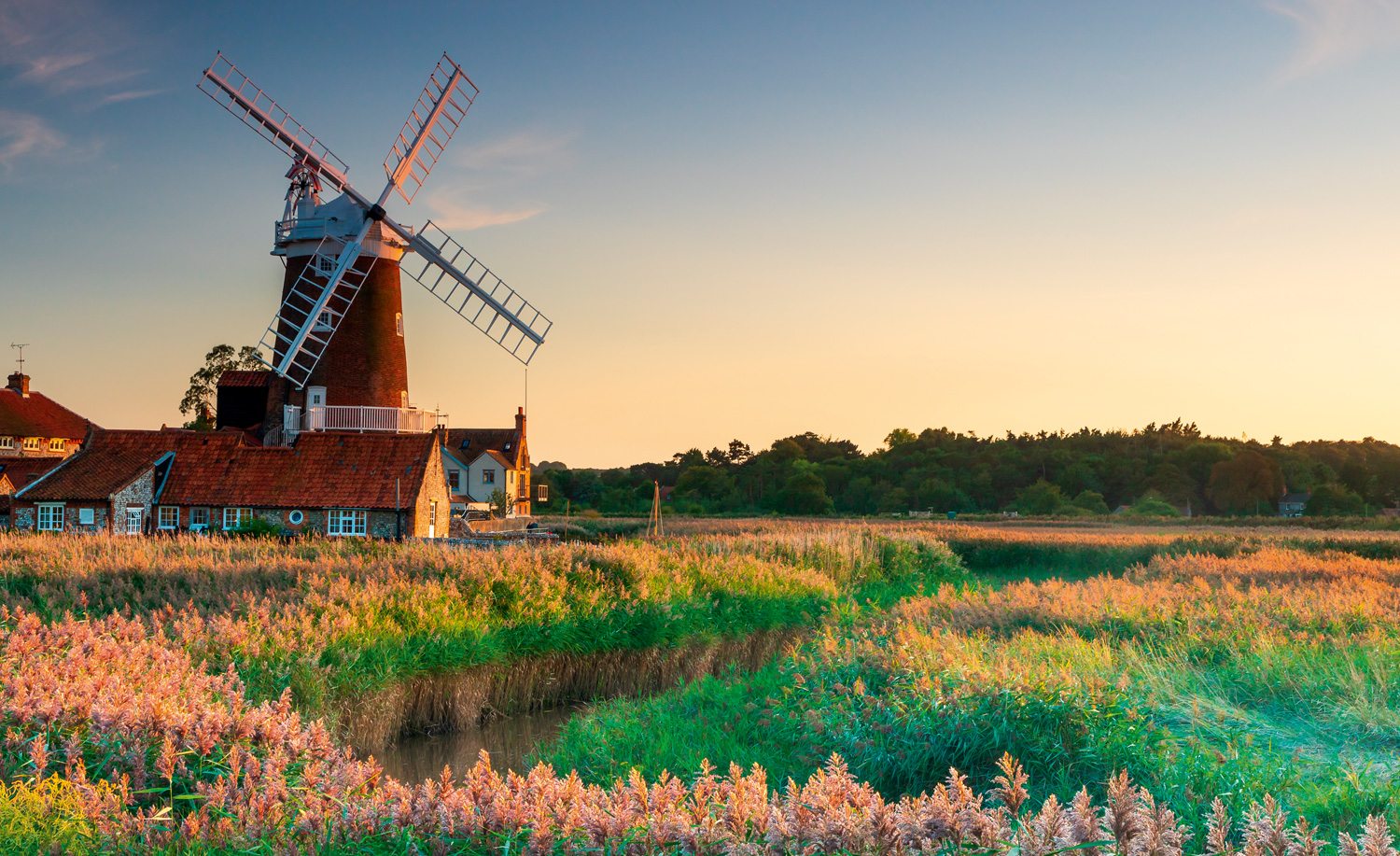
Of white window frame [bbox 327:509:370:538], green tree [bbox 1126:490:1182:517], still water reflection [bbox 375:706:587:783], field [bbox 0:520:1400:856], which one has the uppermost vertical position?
white window frame [bbox 327:509:370:538]

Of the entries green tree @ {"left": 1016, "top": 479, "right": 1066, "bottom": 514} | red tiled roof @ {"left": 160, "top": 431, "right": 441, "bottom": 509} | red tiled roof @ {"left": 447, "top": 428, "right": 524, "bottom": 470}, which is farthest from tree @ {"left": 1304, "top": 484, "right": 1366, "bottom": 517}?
red tiled roof @ {"left": 160, "top": 431, "right": 441, "bottom": 509}

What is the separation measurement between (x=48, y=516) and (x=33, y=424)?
1375 inches

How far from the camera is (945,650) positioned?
8188mm

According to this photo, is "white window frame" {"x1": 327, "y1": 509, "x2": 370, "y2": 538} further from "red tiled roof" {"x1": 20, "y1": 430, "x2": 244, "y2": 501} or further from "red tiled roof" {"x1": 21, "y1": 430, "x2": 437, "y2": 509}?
"red tiled roof" {"x1": 20, "y1": 430, "x2": 244, "y2": 501}

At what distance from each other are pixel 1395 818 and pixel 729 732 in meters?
5.03

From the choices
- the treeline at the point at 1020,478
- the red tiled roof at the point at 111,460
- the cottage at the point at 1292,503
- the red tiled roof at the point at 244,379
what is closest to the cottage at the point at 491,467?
the treeline at the point at 1020,478

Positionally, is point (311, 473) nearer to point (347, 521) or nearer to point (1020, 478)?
point (347, 521)

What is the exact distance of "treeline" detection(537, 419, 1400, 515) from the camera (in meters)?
72.3

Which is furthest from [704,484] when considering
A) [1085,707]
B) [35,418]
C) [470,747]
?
[1085,707]

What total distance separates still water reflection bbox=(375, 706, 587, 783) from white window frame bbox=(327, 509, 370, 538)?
1631 centimetres

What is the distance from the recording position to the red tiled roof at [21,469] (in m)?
34.5

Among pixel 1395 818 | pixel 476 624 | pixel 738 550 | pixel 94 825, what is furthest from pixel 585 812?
pixel 738 550

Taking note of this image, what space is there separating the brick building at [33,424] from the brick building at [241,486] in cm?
2892

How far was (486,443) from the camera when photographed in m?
57.3
